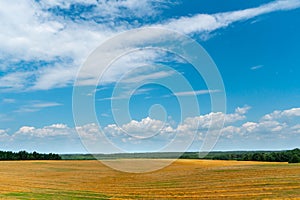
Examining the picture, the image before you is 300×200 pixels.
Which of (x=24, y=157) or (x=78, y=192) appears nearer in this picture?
(x=78, y=192)

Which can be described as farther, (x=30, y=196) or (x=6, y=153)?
(x=6, y=153)

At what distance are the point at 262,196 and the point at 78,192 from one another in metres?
17.3

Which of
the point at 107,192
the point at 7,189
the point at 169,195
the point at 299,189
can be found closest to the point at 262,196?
the point at 299,189

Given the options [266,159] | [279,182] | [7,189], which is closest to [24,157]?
[266,159]

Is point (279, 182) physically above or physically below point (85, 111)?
below

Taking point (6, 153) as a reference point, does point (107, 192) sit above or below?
below

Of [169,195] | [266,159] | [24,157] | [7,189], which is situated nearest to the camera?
[169,195]

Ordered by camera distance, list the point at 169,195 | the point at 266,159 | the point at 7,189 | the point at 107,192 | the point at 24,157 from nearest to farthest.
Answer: the point at 169,195 < the point at 107,192 < the point at 7,189 < the point at 266,159 < the point at 24,157

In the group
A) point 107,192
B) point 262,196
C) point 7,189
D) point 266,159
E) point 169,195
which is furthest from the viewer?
point 266,159

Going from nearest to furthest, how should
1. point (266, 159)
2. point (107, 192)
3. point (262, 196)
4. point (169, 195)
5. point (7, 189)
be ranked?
point (262, 196), point (169, 195), point (107, 192), point (7, 189), point (266, 159)

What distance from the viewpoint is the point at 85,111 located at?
43219 millimetres

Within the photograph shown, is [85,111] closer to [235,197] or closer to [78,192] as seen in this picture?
[78,192]

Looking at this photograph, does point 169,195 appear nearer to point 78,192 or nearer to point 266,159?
point 78,192

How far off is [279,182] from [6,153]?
115 metres
